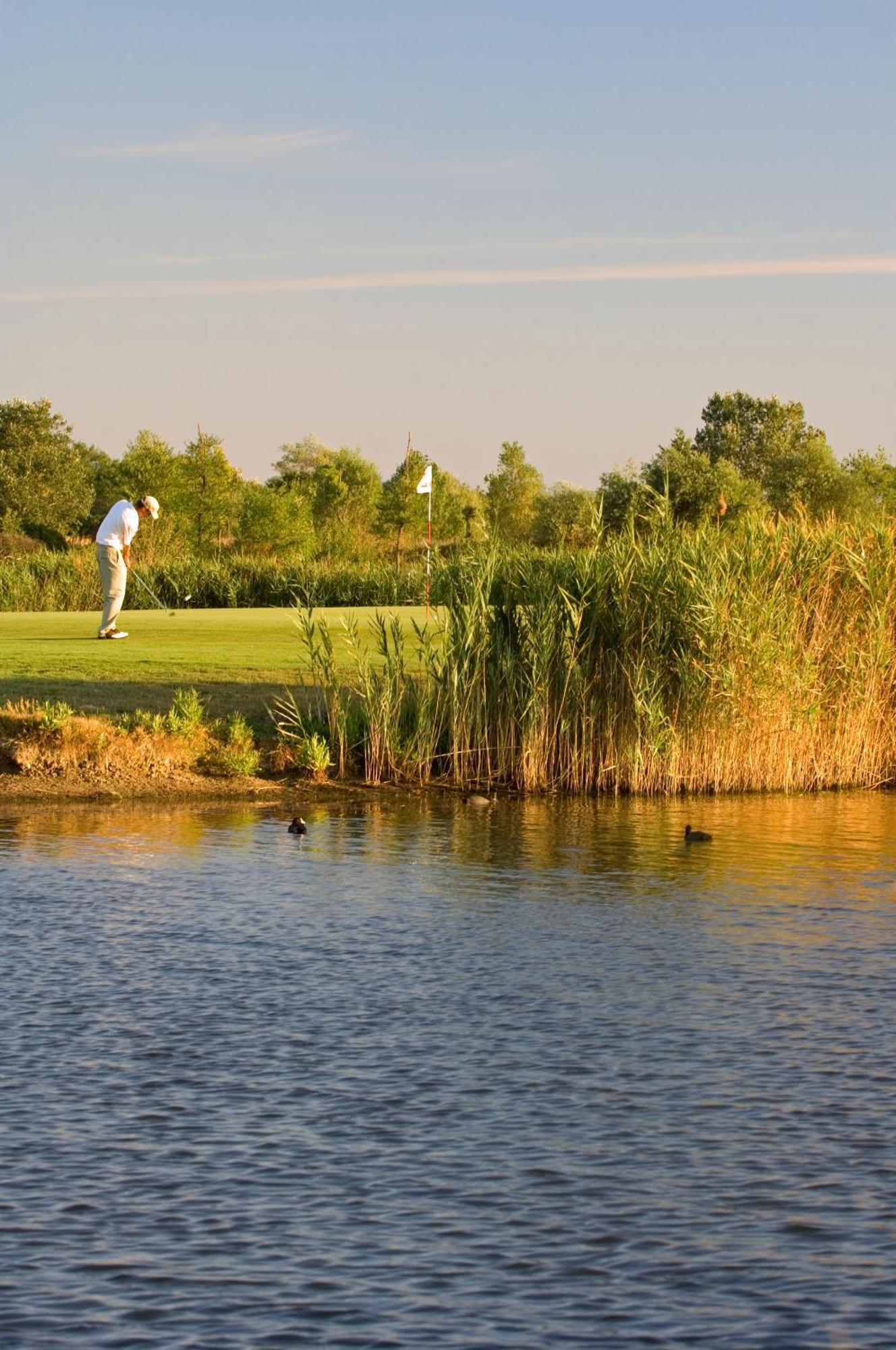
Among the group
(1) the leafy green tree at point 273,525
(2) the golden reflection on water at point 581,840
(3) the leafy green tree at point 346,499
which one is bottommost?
(2) the golden reflection on water at point 581,840

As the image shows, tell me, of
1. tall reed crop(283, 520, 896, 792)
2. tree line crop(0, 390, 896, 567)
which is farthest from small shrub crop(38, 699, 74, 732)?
tree line crop(0, 390, 896, 567)

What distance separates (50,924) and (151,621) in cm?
1973

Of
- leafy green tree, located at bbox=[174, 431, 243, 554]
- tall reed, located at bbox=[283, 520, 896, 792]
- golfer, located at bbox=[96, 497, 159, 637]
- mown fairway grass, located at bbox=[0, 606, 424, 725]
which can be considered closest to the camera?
tall reed, located at bbox=[283, 520, 896, 792]

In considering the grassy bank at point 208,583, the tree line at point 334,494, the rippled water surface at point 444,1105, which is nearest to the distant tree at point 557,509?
the tree line at point 334,494

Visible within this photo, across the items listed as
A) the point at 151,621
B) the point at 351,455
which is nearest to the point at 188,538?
the point at 351,455

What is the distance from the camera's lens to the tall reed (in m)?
19.0

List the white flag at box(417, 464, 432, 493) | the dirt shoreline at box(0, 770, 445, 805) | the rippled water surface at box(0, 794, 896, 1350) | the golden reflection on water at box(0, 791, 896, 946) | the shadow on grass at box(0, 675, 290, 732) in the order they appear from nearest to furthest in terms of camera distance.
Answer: the rippled water surface at box(0, 794, 896, 1350)
the golden reflection on water at box(0, 791, 896, 946)
the dirt shoreline at box(0, 770, 445, 805)
the shadow on grass at box(0, 675, 290, 732)
the white flag at box(417, 464, 432, 493)

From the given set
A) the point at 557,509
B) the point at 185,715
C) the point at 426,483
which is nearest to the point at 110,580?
the point at 426,483

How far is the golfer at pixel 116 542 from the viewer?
24.5 meters

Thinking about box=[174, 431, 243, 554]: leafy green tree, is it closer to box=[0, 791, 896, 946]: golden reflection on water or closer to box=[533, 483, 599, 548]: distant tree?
box=[533, 483, 599, 548]: distant tree

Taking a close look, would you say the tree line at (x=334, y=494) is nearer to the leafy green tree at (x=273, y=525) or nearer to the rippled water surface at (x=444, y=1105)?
the leafy green tree at (x=273, y=525)

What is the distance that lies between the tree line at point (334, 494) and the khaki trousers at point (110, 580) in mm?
24713

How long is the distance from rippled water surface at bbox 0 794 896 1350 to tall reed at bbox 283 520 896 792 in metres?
4.68

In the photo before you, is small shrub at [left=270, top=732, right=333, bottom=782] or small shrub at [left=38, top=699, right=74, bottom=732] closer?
small shrub at [left=38, top=699, right=74, bottom=732]
